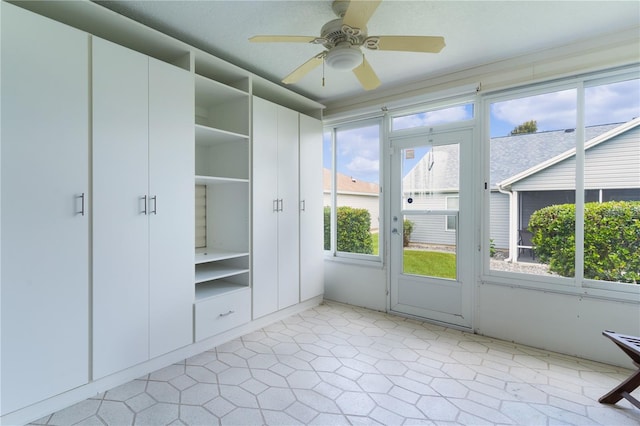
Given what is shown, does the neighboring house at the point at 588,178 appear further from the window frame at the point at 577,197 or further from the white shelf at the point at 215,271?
the white shelf at the point at 215,271

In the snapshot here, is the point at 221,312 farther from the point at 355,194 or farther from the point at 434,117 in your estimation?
the point at 434,117

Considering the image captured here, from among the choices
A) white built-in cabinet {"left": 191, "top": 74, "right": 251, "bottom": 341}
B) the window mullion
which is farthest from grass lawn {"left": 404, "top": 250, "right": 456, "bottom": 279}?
white built-in cabinet {"left": 191, "top": 74, "right": 251, "bottom": 341}

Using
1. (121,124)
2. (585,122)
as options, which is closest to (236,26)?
(121,124)

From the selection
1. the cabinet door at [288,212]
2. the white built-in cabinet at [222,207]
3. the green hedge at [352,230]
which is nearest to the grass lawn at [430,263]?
the green hedge at [352,230]

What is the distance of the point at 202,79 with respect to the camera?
8.61 feet

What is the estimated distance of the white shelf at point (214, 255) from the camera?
8.75 ft

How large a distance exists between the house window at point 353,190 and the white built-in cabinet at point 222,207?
4.62 ft

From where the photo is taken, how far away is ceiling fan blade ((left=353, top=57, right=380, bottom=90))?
2.19m

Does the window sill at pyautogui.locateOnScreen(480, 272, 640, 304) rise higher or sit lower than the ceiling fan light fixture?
lower

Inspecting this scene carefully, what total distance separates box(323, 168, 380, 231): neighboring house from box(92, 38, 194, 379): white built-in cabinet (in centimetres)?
201

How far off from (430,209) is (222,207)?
2.30 metres

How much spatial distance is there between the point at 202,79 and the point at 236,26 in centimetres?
55

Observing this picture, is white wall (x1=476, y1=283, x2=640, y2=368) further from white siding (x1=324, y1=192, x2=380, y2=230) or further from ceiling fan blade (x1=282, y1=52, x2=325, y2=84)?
ceiling fan blade (x1=282, y1=52, x2=325, y2=84)

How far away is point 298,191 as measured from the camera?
11.8 feet
